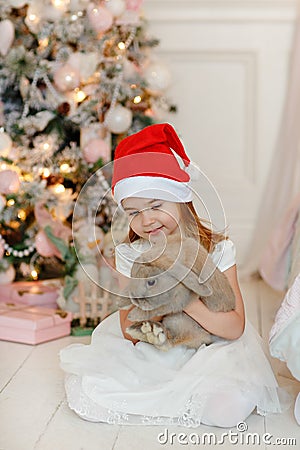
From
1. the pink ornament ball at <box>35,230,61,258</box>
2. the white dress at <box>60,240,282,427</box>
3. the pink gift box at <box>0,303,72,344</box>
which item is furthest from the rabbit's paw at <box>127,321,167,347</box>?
the pink ornament ball at <box>35,230,61,258</box>

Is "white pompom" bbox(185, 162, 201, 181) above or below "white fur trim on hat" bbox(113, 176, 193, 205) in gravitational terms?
above

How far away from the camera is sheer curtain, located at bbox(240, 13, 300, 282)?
10.6 feet

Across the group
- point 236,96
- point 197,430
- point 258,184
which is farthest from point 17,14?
point 197,430

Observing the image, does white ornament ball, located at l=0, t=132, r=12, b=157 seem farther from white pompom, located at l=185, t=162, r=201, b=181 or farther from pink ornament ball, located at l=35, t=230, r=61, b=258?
white pompom, located at l=185, t=162, r=201, b=181

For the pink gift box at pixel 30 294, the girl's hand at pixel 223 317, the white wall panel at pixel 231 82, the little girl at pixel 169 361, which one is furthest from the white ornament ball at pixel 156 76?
the girl's hand at pixel 223 317

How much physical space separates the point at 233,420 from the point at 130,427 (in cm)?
23

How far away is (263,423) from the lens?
1.81m

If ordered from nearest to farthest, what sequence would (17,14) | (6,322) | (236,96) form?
1. (6,322)
2. (17,14)
3. (236,96)

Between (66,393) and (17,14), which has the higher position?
(17,14)

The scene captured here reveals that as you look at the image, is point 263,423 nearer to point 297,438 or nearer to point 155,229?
point 297,438

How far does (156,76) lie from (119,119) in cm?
23

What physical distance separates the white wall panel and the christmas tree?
0.43 metres

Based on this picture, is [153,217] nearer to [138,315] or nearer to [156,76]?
[138,315]

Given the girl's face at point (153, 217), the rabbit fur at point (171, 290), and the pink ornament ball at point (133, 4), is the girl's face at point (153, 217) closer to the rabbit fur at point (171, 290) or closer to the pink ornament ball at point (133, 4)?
the rabbit fur at point (171, 290)
